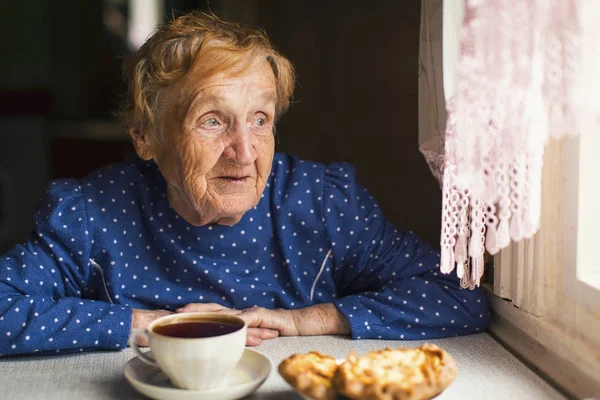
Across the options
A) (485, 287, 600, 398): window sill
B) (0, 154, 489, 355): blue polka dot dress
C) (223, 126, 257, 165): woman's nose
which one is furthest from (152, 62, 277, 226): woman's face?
(485, 287, 600, 398): window sill

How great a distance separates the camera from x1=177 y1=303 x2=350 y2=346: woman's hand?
4.50 ft

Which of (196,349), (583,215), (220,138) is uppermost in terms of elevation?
(220,138)

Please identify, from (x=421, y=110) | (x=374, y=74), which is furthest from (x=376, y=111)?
(x=421, y=110)

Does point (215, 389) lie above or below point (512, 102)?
below

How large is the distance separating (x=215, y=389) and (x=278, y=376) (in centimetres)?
16

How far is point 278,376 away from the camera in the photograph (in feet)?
3.61

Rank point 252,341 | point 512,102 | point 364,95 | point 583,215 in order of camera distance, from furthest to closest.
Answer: point 364,95 < point 252,341 < point 583,215 < point 512,102

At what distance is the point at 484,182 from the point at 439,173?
35 cm

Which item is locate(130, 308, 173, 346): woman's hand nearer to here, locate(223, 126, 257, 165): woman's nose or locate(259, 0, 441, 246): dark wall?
locate(223, 126, 257, 165): woman's nose

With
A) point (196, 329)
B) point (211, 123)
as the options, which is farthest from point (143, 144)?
point (196, 329)

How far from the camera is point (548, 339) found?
45.3 inches

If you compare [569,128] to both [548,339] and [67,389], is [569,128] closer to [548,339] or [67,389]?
[548,339]

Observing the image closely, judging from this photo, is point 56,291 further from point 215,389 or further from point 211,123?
point 215,389

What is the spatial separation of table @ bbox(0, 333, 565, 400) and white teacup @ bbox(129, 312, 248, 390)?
0.09 m
